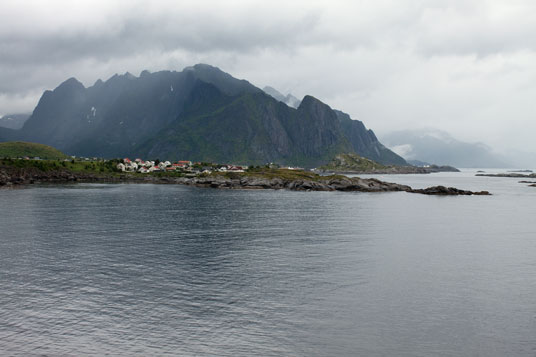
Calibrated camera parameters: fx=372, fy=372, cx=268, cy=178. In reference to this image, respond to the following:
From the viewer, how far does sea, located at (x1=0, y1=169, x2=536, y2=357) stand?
2941 cm

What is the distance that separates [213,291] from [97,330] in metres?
12.5

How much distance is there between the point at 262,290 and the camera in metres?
41.0

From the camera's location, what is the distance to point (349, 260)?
179 ft

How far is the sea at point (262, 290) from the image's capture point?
29.4m

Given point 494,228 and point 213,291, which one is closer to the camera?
point 213,291

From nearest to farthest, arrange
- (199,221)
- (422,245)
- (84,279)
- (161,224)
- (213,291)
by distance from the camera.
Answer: (213,291) < (84,279) < (422,245) < (161,224) < (199,221)

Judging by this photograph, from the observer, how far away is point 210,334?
30422mm

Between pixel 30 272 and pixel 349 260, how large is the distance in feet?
138

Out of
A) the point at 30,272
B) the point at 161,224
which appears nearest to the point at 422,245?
the point at 161,224

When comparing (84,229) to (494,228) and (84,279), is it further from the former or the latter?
(494,228)

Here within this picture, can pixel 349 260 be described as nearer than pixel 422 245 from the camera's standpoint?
Yes

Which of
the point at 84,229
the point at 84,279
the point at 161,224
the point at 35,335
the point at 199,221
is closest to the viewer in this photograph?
the point at 35,335

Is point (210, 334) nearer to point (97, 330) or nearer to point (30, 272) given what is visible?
point (97, 330)

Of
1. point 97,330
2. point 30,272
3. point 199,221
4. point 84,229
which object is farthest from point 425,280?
point 84,229
